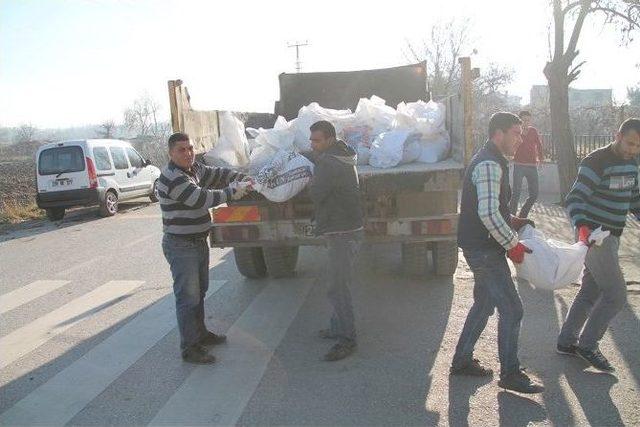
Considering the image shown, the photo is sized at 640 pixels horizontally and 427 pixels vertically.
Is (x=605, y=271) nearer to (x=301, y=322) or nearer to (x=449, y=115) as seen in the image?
(x=449, y=115)

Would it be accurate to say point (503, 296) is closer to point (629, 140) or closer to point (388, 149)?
point (629, 140)

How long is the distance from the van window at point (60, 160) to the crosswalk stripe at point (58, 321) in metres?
7.18

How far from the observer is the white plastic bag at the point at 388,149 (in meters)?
4.94

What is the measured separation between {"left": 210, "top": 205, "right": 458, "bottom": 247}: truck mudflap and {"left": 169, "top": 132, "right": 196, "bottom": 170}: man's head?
1070 millimetres

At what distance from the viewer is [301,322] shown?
200 inches

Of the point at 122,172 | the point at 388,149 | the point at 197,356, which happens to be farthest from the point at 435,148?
the point at 122,172

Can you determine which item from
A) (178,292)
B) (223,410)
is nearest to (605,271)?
(223,410)

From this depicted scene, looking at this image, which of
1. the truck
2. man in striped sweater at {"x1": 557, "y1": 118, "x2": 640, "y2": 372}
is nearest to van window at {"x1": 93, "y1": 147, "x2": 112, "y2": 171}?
the truck

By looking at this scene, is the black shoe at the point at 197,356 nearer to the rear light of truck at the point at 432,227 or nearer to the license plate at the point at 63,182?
the rear light of truck at the point at 432,227

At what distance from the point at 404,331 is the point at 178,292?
197 cm

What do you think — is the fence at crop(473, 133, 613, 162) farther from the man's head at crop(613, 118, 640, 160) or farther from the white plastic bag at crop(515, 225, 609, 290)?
the white plastic bag at crop(515, 225, 609, 290)

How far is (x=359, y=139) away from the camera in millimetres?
5340

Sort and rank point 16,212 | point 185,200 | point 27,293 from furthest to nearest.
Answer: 1. point 16,212
2. point 27,293
3. point 185,200

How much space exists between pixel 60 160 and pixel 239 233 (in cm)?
981
